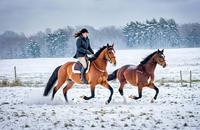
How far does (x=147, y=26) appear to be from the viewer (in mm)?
124438

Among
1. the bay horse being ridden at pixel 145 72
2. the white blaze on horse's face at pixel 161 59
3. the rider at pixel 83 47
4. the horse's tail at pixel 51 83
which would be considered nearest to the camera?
the rider at pixel 83 47

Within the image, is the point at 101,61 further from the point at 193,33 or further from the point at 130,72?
the point at 193,33

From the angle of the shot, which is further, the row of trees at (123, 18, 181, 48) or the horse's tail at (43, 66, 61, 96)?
the row of trees at (123, 18, 181, 48)

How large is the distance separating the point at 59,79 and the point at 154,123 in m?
6.69

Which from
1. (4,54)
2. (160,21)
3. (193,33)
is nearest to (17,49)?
(4,54)

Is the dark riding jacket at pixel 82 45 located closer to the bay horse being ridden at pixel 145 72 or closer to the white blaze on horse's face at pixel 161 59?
the bay horse being ridden at pixel 145 72

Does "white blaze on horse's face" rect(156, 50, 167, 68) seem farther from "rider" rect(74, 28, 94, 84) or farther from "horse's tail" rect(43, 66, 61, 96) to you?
"horse's tail" rect(43, 66, 61, 96)

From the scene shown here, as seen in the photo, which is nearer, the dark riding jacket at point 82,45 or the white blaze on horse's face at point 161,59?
the dark riding jacket at point 82,45

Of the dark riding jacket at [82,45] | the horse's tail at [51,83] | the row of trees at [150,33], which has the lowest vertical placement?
the horse's tail at [51,83]

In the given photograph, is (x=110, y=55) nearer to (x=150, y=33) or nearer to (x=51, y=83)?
(x=51, y=83)

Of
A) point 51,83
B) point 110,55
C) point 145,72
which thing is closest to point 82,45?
point 110,55

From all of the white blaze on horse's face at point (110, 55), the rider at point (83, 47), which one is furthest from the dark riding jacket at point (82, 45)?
the white blaze on horse's face at point (110, 55)

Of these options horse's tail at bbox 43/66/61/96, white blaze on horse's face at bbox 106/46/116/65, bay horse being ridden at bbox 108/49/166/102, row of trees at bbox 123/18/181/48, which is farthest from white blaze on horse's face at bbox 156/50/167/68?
row of trees at bbox 123/18/181/48

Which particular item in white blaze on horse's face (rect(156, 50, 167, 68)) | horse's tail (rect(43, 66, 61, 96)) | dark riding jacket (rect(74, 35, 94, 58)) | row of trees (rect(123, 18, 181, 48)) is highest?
row of trees (rect(123, 18, 181, 48))
